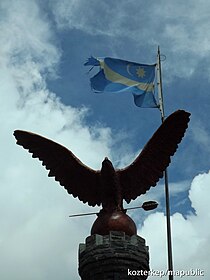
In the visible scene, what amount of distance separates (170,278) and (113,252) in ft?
6.42

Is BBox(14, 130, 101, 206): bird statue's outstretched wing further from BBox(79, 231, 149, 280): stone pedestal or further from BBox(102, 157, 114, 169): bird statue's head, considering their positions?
BBox(79, 231, 149, 280): stone pedestal

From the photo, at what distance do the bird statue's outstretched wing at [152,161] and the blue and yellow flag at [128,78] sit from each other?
3870mm

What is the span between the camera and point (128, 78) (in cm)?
1805

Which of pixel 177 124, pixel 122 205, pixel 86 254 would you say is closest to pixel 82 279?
pixel 86 254

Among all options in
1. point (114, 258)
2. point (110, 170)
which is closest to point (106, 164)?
point (110, 170)

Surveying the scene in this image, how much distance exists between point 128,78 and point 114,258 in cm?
752

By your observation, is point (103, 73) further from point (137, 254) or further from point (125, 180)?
point (137, 254)

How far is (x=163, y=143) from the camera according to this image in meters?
13.7

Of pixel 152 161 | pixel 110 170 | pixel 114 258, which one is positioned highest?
pixel 152 161

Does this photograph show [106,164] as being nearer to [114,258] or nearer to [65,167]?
[65,167]

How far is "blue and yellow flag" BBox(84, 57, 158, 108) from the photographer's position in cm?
1762

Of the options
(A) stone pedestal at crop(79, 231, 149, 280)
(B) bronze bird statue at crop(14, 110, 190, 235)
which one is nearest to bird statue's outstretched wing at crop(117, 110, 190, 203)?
(B) bronze bird statue at crop(14, 110, 190, 235)

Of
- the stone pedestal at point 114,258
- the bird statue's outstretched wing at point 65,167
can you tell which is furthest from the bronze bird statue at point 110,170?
the stone pedestal at point 114,258

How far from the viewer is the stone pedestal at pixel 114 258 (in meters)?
11.9
